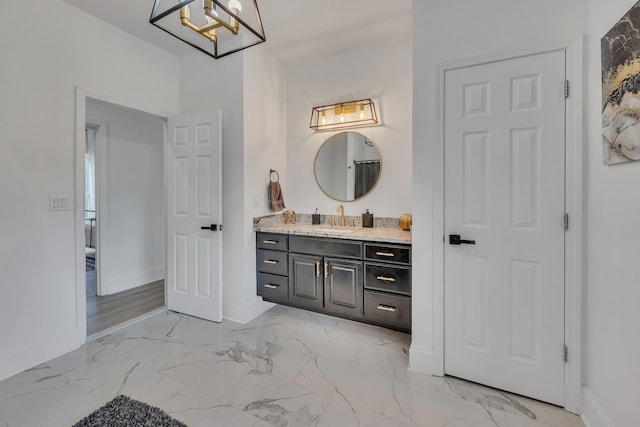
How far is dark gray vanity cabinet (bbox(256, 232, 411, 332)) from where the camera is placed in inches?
95.0

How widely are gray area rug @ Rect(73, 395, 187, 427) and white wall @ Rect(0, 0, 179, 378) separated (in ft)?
3.11

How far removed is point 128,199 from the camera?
153 inches

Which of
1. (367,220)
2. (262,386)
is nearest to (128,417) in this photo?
(262,386)

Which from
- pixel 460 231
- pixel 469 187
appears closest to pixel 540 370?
pixel 460 231

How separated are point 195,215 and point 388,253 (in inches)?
75.7

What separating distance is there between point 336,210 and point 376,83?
1.39 metres

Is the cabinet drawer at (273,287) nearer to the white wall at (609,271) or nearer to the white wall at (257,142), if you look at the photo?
the white wall at (257,142)

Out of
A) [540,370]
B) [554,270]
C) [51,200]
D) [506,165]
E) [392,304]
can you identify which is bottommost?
[540,370]

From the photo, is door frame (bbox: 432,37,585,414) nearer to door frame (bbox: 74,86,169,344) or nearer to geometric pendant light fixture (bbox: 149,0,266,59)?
geometric pendant light fixture (bbox: 149,0,266,59)

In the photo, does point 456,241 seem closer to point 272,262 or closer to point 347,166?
point 347,166

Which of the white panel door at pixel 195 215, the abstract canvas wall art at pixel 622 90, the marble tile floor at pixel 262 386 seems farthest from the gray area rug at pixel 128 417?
the abstract canvas wall art at pixel 622 90

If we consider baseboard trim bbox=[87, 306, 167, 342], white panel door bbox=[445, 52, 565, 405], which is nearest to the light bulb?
white panel door bbox=[445, 52, 565, 405]

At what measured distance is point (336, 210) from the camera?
3328 millimetres

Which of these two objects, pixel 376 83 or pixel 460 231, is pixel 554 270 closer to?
pixel 460 231
